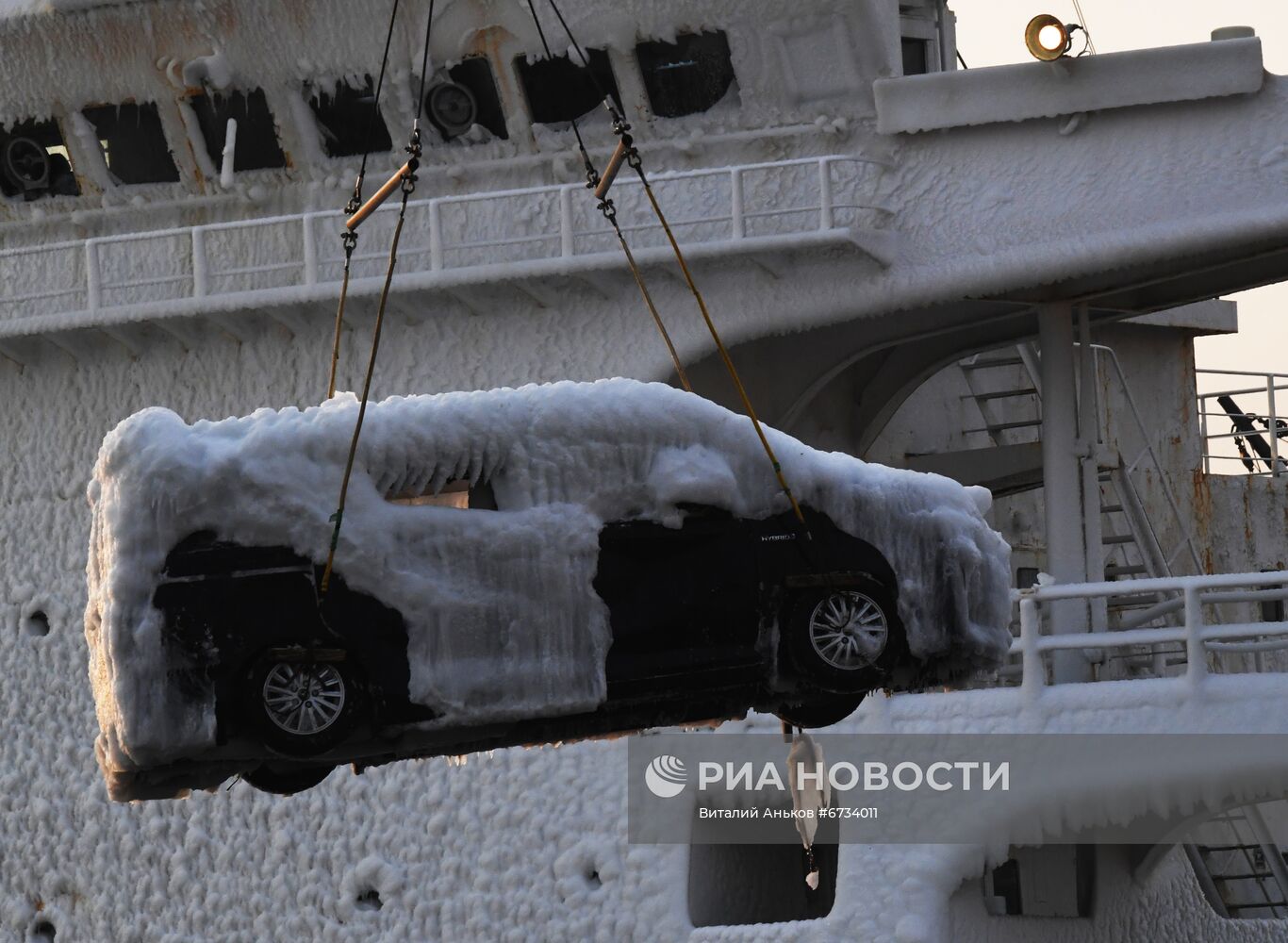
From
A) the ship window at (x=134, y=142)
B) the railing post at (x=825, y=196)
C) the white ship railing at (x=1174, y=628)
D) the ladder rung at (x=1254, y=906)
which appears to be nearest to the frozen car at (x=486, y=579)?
the white ship railing at (x=1174, y=628)

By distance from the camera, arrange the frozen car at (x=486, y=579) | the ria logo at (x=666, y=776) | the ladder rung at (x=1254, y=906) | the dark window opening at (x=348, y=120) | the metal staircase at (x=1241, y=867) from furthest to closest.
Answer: the ladder rung at (x=1254, y=906) < the metal staircase at (x=1241, y=867) < the dark window opening at (x=348, y=120) < the ria logo at (x=666, y=776) < the frozen car at (x=486, y=579)

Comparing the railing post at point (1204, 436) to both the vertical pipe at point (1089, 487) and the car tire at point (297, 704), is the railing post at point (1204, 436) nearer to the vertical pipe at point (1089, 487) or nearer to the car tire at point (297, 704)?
the vertical pipe at point (1089, 487)

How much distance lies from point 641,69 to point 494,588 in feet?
31.9

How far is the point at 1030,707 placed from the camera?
19.3 metres

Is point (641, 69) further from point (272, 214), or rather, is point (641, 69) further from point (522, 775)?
point (522, 775)

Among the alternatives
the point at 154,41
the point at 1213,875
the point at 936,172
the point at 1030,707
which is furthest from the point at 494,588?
the point at 1213,875

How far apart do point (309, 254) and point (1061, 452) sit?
21.0ft

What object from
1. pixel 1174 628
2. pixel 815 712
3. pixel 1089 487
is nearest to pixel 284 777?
pixel 815 712

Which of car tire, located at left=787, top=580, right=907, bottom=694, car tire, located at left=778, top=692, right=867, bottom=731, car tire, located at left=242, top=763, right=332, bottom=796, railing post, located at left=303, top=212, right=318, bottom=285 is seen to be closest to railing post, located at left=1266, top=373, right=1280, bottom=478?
railing post, located at left=303, top=212, right=318, bottom=285

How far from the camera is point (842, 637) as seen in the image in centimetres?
1275

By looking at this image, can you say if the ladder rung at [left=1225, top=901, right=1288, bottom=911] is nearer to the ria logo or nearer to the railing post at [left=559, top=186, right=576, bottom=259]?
the ria logo

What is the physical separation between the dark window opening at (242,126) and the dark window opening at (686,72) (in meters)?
3.36

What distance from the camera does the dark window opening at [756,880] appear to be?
21.2m

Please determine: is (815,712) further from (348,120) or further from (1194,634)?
(348,120)
